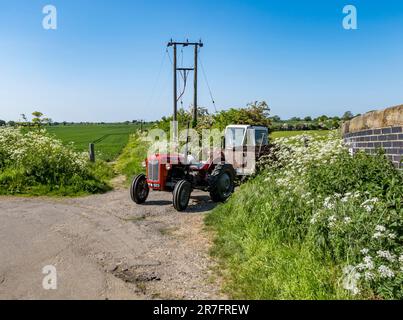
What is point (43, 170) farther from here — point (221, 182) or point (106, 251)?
point (106, 251)

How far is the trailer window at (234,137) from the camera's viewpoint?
11602 mm

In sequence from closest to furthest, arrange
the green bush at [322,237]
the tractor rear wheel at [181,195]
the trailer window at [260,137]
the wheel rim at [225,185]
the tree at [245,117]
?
the green bush at [322,237]
the tractor rear wheel at [181,195]
the wheel rim at [225,185]
the trailer window at [260,137]
the tree at [245,117]

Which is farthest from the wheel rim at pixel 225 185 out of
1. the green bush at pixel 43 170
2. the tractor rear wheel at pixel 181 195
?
the green bush at pixel 43 170

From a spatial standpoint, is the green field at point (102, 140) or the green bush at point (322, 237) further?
the green field at point (102, 140)

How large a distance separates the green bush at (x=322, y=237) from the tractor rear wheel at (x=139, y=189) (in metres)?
2.77

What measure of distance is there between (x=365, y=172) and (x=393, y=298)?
243 cm

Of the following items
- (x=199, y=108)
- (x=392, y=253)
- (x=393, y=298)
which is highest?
(x=199, y=108)

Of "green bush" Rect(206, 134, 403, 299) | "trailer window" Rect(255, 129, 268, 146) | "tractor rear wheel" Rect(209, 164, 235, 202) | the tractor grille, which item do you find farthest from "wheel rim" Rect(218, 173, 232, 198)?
"trailer window" Rect(255, 129, 268, 146)

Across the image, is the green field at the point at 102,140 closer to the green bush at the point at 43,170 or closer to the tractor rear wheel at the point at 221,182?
the green bush at the point at 43,170

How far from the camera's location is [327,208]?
13.7ft

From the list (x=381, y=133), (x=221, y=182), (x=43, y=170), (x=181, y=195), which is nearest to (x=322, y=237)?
(x=381, y=133)

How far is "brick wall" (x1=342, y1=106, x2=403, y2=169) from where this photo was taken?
4684 millimetres

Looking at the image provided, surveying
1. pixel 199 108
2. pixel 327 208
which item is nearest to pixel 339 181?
pixel 327 208
